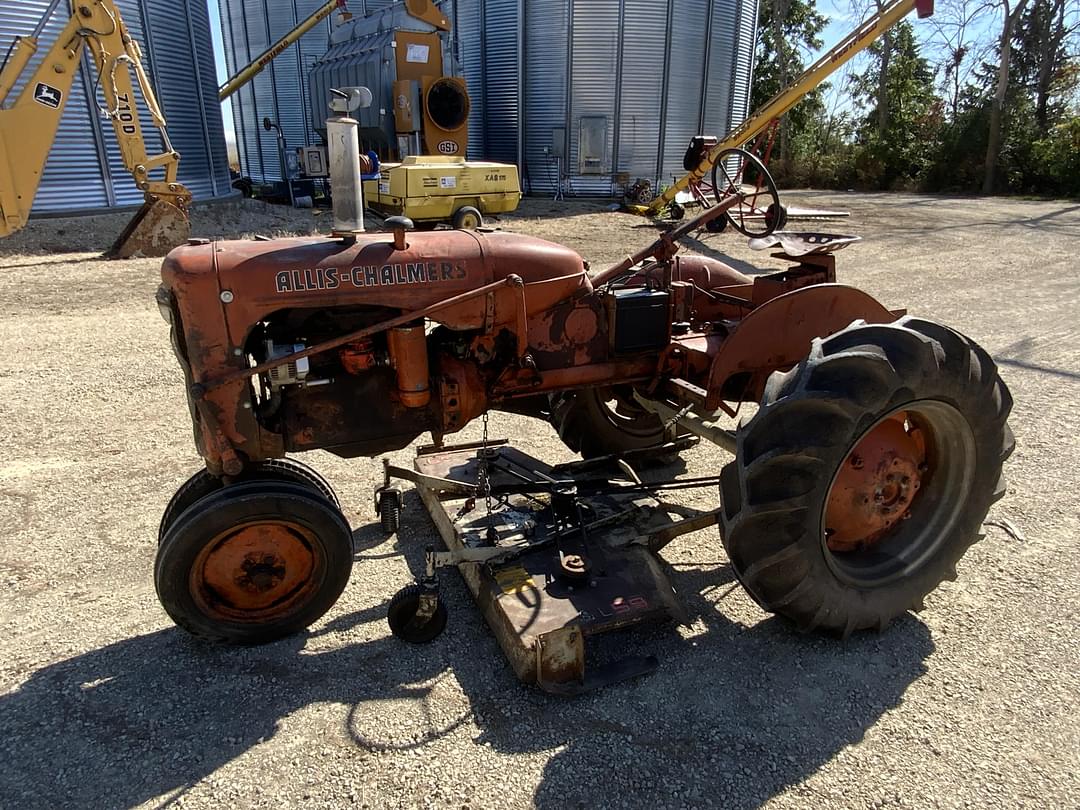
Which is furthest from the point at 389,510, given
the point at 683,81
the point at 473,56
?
the point at 473,56

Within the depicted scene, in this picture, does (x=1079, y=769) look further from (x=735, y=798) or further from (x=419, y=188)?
(x=419, y=188)

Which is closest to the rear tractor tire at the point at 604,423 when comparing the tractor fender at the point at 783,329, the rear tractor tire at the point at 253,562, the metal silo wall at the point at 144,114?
the tractor fender at the point at 783,329

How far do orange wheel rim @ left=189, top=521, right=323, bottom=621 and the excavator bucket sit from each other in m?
9.67

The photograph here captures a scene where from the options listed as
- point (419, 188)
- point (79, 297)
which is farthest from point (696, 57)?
point (79, 297)

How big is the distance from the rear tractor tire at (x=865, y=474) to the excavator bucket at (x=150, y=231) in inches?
421

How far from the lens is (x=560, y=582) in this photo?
3.02 meters

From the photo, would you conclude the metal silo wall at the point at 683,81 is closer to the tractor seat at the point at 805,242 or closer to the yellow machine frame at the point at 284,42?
the yellow machine frame at the point at 284,42

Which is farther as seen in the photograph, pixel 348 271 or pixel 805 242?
pixel 805 242

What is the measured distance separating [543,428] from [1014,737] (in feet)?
10.9

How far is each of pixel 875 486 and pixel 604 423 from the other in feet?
5.28

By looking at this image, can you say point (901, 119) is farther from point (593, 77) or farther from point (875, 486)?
point (875, 486)

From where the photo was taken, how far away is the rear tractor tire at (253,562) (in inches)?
106

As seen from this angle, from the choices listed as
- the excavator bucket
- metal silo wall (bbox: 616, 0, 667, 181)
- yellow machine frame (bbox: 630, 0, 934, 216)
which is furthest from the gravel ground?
metal silo wall (bbox: 616, 0, 667, 181)

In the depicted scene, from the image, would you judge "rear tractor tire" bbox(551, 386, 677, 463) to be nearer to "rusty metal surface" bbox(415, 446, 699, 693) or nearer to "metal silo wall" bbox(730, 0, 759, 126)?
"rusty metal surface" bbox(415, 446, 699, 693)
